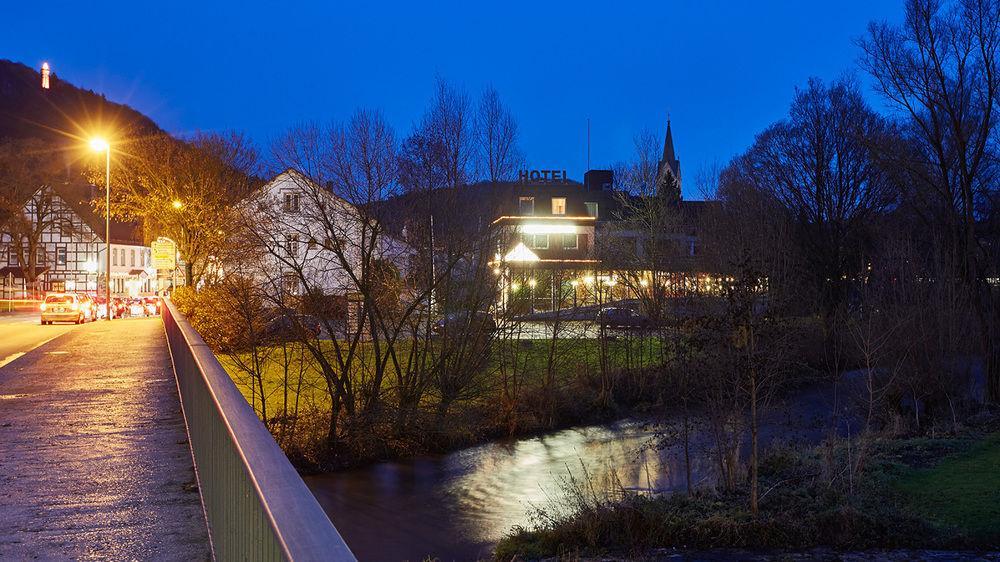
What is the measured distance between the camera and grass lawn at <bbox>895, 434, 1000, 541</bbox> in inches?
587

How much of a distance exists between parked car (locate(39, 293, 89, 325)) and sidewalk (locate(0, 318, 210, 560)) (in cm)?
2832

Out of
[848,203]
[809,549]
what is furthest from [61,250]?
[809,549]

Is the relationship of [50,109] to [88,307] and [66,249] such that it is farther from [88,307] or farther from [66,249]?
[88,307]

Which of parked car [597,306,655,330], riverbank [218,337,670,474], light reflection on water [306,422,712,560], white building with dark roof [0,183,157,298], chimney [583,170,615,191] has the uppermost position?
chimney [583,170,615,191]

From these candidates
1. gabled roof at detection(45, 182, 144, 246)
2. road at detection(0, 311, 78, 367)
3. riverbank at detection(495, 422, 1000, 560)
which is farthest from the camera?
gabled roof at detection(45, 182, 144, 246)

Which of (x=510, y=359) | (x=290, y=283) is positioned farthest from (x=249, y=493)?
(x=510, y=359)

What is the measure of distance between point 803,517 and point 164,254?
30.9 meters

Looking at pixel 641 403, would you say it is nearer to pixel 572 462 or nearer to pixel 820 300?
pixel 572 462

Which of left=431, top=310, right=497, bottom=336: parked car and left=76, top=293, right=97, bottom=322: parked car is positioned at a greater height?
left=76, top=293, right=97, bottom=322: parked car

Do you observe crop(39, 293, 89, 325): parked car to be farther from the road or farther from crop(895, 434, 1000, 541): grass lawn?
crop(895, 434, 1000, 541): grass lawn

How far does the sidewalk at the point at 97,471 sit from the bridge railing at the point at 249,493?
0.35 metres

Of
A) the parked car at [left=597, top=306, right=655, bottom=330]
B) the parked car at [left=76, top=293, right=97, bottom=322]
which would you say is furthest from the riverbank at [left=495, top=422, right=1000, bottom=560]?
the parked car at [left=76, top=293, right=97, bottom=322]

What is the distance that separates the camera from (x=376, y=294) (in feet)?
75.9

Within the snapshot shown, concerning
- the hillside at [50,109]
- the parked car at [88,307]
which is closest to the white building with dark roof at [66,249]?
the parked car at [88,307]
